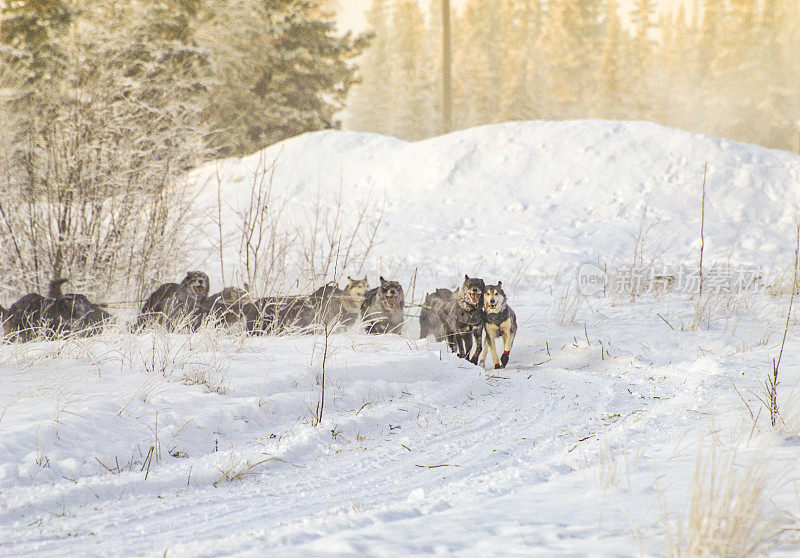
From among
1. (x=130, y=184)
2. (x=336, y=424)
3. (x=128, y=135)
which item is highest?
(x=128, y=135)

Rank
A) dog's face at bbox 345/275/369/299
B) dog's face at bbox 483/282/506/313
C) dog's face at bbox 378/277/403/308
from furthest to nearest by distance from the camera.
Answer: dog's face at bbox 345/275/369/299 → dog's face at bbox 378/277/403/308 → dog's face at bbox 483/282/506/313

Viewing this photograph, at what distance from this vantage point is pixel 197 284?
30.7 ft

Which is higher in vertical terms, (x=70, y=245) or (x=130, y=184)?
(x=130, y=184)

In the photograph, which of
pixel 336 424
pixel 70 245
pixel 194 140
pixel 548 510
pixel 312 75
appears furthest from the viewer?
pixel 312 75

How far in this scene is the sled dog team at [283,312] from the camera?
7.86 metres

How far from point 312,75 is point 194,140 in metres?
22.3

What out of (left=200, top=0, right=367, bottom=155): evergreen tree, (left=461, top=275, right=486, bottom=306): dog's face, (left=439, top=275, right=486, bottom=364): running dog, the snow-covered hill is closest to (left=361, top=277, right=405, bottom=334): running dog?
(left=439, top=275, right=486, bottom=364): running dog

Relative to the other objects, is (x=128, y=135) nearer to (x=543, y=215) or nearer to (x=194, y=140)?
(x=194, y=140)

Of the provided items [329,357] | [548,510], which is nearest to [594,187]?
[329,357]

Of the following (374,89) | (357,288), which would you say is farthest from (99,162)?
(374,89)

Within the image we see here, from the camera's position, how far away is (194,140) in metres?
11.0

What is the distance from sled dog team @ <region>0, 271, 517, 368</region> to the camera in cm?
786

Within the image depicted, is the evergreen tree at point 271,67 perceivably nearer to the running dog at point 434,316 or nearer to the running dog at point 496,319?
the running dog at point 434,316

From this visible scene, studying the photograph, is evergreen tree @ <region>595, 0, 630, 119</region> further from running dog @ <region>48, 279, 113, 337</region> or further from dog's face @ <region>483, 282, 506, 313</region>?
running dog @ <region>48, 279, 113, 337</region>
